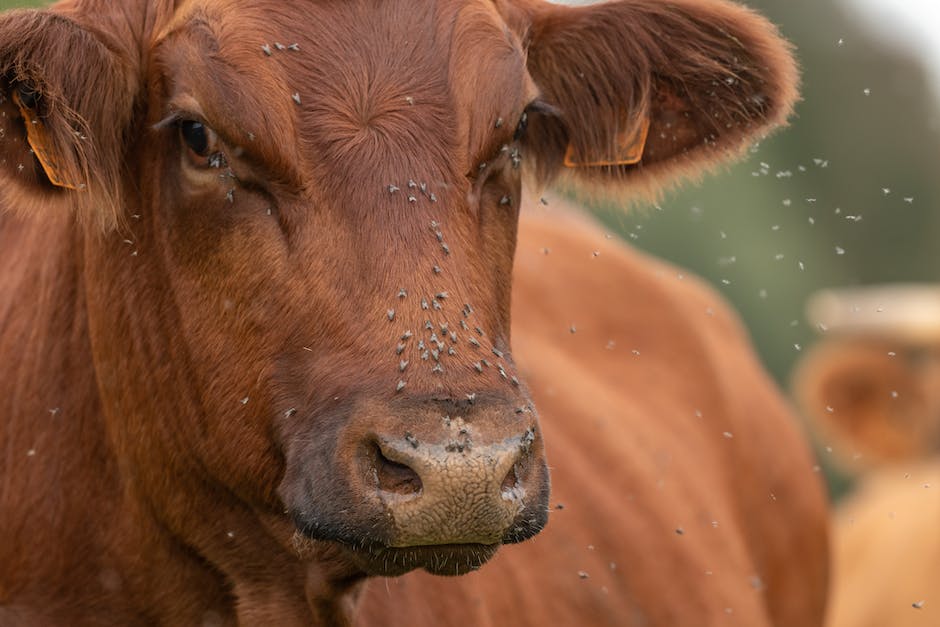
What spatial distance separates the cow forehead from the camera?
10.3 feet

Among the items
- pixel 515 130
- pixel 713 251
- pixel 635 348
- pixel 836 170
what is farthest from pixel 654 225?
pixel 515 130

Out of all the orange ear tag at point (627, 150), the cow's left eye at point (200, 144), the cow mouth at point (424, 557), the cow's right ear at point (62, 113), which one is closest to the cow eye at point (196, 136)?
the cow's left eye at point (200, 144)

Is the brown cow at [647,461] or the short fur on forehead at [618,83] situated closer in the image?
the short fur on forehead at [618,83]

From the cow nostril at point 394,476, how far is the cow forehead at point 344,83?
607mm

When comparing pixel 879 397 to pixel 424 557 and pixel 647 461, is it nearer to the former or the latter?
pixel 647 461

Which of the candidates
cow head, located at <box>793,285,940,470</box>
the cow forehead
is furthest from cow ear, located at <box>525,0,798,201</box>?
cow head, located at <box>793,285,940,470</box>

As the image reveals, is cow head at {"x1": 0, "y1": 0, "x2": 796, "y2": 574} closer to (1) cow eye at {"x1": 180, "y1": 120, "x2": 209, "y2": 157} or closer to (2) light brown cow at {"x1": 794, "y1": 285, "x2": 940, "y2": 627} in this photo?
(1) cow eye at {"x1": 180, "y1": 120, "x2": 209, "y2": 157}

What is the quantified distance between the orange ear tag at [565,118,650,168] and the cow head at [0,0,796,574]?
40 cm

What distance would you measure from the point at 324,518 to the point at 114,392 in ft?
2.57

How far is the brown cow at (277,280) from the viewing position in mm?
2953

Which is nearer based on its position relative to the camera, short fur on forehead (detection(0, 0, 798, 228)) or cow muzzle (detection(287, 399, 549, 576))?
cow muzzle (detection(287, 399, 549, 576))

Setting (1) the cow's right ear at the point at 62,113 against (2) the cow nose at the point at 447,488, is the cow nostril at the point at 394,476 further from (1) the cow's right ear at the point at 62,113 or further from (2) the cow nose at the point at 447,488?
(1) the cow's right ear at the point at 62,113

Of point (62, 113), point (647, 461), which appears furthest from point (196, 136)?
point (647, 461)

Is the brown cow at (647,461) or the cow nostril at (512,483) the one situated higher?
the cow nostril at (512,483)
